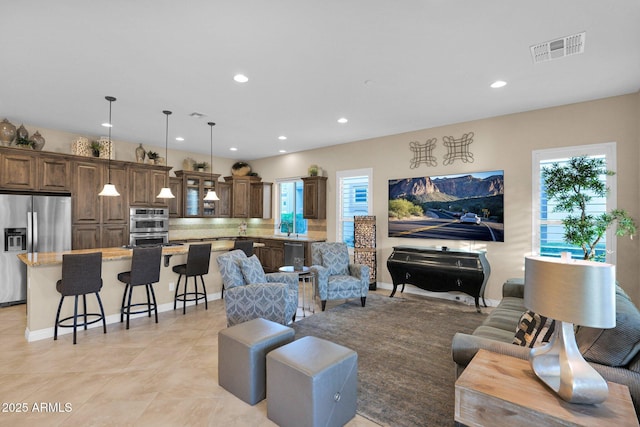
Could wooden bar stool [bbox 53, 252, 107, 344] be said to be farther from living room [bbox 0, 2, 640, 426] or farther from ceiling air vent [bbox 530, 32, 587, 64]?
ceiling air vent [bbox 530, 32, 587, 64]

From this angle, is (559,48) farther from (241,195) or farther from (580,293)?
(241,195)

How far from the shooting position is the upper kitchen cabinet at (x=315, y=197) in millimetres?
6758

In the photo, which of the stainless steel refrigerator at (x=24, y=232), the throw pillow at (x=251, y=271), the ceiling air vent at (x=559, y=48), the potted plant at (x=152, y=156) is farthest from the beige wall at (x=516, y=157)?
the stainless steel refrigerator at (x=24, y=232)

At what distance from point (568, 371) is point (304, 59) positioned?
308 cm

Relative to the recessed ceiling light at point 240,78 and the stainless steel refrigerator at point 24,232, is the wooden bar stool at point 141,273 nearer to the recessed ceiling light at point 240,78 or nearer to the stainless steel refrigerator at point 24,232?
the stainless steel refrigerator at point 24,232

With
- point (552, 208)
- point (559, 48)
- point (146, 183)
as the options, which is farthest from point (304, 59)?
point (146, 183)

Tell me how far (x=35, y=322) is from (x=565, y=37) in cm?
607

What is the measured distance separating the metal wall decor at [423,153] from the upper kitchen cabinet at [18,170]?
247 inches

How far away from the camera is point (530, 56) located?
3020 millimetres

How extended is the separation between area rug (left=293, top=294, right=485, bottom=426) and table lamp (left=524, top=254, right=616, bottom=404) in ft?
3.33

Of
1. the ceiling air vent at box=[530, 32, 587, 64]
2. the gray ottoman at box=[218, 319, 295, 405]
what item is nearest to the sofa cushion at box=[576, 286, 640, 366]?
the gray ottoman at box=[218, 319, 295, 405]

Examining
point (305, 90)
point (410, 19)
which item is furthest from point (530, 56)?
point (305, 90)

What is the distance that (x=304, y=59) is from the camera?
122 inches

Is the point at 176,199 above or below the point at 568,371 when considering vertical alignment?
above
